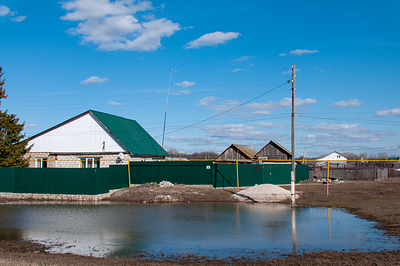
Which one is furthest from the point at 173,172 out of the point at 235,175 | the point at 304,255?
the point at 304,255

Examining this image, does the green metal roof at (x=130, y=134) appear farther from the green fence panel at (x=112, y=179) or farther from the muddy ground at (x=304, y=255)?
the muddy ground at (x=304, y=255)

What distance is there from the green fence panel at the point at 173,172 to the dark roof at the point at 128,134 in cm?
406

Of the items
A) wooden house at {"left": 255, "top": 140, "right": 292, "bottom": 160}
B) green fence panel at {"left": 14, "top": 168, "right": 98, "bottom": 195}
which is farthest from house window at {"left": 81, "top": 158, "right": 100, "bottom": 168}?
wooden house at {"left": 255, "top": 140, "right": 292, "bottom": 160}

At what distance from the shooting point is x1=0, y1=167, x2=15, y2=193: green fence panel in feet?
76.2

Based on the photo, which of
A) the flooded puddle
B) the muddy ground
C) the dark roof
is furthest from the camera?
the dark roof

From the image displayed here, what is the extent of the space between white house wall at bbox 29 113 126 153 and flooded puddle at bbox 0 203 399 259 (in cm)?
1249

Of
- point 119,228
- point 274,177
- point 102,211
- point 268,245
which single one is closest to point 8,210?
point 102,211

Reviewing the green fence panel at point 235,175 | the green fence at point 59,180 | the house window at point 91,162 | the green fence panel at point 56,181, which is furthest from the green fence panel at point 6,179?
the green fence panel at point 235,175

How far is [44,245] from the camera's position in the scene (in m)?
9.72

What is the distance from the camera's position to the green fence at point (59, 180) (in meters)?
21.9

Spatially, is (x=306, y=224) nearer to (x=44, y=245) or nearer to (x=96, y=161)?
(x=44, y=245)

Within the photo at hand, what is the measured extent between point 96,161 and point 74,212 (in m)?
13.8

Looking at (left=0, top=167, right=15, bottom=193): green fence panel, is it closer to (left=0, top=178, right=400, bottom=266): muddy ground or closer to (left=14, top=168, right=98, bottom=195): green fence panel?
(left=14, top=168, right=98, bottom=195): green fence panel

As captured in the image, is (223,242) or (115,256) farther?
(223,242)
